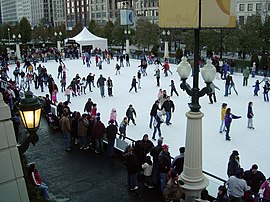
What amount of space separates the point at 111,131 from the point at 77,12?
389 feet

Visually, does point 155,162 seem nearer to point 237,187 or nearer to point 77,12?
point 237,187

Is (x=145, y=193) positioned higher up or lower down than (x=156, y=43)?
lower down

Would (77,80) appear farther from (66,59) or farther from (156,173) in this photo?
(66,59)

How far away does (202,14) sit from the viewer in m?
7.55

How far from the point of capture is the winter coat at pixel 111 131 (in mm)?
11414

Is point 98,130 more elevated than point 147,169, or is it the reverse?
point 98,130

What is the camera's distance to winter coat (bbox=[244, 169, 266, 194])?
26.3 ft

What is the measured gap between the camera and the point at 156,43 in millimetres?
51031

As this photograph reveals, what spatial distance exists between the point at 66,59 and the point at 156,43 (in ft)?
46.7

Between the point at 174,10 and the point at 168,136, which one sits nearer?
the point at 174,10

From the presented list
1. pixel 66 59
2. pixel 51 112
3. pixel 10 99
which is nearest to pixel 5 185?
pixel 51 112

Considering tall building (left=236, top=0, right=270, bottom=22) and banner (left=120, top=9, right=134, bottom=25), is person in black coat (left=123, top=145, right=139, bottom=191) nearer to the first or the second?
banner (left=120, top=9, right=134, bottom=25)

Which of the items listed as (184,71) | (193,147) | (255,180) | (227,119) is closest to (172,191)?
(193,147)

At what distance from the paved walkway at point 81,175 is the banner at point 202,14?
4.38 m
